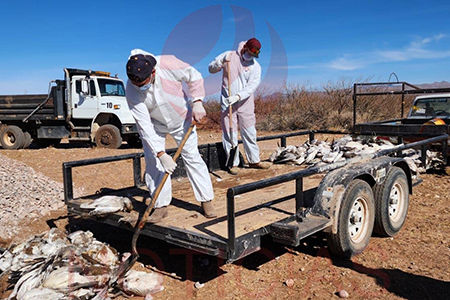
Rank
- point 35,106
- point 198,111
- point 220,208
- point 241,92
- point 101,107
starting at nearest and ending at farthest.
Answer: point 198,111 → point 220,208 → point 241,92 → point 101,107 → point 35,106

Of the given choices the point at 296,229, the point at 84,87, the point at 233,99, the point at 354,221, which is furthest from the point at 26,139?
the point at 296,229

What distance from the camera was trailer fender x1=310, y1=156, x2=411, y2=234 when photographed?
144 inches

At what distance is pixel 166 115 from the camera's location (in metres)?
4.09

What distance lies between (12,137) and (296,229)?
50.5 feet

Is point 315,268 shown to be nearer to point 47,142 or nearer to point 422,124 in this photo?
point 422,124

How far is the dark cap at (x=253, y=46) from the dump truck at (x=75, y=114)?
8310mm

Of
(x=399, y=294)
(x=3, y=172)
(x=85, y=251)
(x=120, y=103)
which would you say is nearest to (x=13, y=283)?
(x=85, y=251)

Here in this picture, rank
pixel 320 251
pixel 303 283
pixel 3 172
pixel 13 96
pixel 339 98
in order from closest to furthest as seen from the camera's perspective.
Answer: pixel 303 283 < pixel 320 251 < pixel 3 172 < pixel 13 96 < pixel 339 98

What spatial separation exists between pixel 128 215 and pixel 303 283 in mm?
1806

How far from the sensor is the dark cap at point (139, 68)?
140 inches

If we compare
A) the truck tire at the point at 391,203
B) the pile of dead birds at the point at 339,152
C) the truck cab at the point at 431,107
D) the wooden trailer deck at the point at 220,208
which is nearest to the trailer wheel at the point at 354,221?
the truck tire at the point at 391,203

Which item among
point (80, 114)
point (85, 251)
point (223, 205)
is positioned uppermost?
point (80, 114)

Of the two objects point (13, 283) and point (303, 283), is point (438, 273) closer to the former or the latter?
point (303, 283)

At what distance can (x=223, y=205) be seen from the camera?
4527 mm
